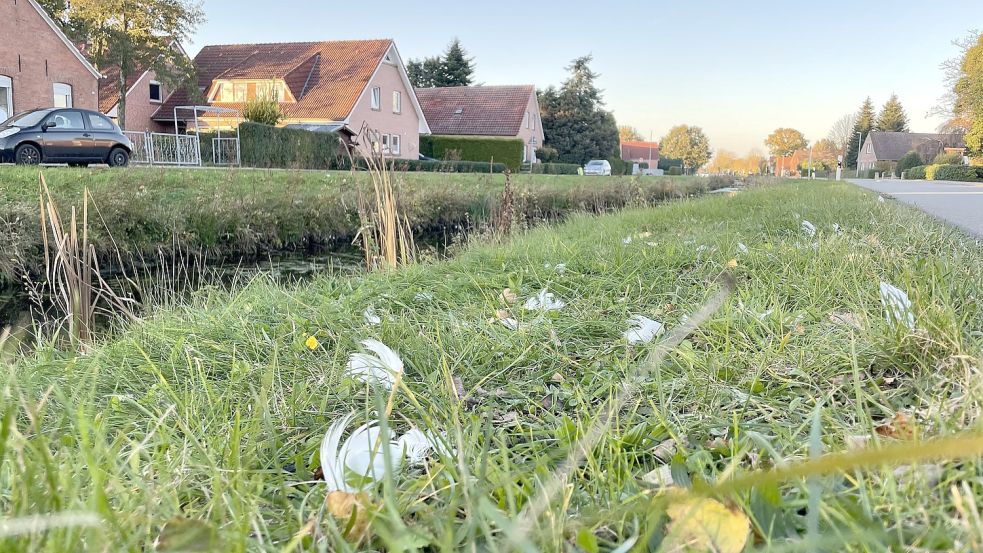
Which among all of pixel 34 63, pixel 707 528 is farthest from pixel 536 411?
pixel 34 63

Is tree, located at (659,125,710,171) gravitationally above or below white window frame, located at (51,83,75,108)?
above

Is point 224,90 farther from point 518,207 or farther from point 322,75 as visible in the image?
point 518,207

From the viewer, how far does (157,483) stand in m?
1.06

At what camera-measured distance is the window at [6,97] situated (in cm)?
1806

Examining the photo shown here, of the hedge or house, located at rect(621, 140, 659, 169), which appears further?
house, located at rect(621, 140, 659, 169)

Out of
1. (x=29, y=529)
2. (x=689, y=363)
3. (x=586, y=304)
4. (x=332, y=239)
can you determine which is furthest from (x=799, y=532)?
(x=332, y=239)

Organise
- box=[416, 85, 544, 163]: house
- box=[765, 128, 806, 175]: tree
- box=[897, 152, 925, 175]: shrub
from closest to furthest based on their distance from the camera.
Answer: box=[416, 85, 544, 163]: house
box=[897, 152, 925, 175]: shrub
box=[765, 128, 806, 175]: tree

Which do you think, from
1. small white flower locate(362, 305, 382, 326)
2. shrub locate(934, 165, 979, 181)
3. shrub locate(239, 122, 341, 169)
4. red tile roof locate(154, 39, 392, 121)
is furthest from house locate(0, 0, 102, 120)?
shrub locate(934, 165, 979, 181)

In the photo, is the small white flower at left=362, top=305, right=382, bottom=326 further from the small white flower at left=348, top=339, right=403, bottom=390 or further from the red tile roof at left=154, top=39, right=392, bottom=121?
the red tile roof at left=154, top=39, right=392, bottom=121

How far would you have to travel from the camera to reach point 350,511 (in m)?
0.95

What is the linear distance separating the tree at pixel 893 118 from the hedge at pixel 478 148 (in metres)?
55.1

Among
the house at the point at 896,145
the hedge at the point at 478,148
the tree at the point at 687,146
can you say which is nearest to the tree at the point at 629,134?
the tree at the point at 687,146

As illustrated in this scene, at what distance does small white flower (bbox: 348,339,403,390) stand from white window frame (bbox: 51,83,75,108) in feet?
74.6

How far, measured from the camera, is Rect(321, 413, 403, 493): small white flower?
3.45ft
